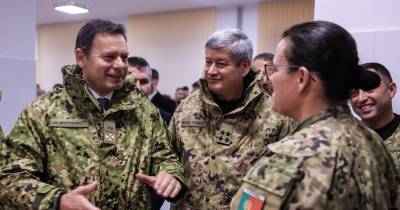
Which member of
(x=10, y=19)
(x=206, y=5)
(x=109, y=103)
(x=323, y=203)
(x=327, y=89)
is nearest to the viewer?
(x=323, y=203)

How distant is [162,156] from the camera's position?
1.64 meters

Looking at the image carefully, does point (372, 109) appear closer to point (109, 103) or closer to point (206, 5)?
point (109, 103)

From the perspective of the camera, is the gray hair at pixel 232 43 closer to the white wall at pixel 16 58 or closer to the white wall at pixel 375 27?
the white wall at pixel 375 27

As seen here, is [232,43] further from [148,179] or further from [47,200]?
[47,200]

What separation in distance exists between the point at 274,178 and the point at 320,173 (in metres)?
0.11

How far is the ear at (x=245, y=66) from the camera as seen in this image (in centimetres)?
188

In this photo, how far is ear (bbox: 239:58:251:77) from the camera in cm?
188

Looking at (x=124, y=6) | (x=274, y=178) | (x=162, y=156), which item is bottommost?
(x=162, y=156)

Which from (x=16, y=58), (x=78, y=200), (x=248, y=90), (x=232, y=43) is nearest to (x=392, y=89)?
(x=248, y=90)

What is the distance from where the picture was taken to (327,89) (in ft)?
3.46

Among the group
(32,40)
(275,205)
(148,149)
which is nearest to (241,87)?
(148,149)

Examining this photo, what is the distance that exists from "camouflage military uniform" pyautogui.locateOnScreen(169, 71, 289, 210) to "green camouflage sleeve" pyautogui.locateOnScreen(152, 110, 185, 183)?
0.16 m

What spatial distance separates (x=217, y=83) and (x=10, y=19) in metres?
1.72

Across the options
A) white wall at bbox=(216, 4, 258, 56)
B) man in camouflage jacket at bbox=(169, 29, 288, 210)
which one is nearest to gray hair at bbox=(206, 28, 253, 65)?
man in camouflage jacket at bbox=(169, 29, 288, 210)
